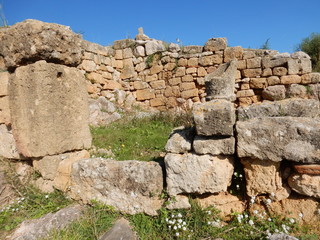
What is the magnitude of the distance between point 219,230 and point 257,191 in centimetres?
55

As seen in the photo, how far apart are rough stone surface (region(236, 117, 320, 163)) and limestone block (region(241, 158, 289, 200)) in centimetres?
12

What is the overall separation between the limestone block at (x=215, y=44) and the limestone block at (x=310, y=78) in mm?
2858

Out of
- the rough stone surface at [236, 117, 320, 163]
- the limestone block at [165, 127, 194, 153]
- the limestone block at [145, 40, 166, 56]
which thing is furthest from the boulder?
the limestone block at [145, 40, 166, 56]

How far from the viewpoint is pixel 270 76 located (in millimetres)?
7707

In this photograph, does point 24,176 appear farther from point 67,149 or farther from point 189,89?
point 189,89

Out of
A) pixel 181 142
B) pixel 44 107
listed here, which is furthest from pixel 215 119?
pixel 44 107

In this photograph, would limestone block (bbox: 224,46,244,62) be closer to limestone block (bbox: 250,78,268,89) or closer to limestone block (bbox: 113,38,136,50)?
limestone block (bbox: 250,78,268,89)

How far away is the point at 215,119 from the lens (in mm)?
2148

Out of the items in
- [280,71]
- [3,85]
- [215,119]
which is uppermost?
[280,71]

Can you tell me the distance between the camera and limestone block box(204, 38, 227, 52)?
8109 mm

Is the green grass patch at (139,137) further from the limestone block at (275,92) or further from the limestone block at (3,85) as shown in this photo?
the limestone block at (275,92)

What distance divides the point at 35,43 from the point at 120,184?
6.42 feet

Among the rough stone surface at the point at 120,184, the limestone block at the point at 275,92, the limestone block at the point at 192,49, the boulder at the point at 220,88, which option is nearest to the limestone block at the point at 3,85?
the rough stone surface at the point at 120,184

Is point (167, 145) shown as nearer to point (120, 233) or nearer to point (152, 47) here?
point (120, 233)
